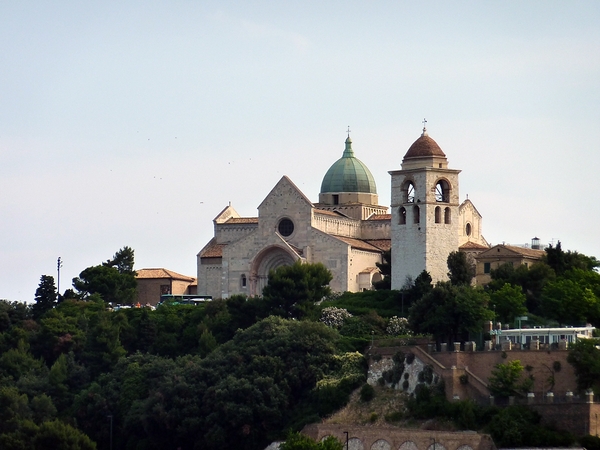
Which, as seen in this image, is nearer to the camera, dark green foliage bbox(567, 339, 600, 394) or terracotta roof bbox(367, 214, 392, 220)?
dark green foliage bbox(567, 339, 600, 394)

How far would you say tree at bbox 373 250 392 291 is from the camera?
304 feet

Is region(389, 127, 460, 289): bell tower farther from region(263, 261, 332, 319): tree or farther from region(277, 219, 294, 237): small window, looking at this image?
region(277, 219, 294, 237): small window

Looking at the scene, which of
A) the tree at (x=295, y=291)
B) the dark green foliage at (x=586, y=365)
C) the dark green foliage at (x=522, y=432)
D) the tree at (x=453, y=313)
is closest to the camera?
the dark green foliage at (x=522, y=432)

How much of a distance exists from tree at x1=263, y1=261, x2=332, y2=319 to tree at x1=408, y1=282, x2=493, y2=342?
28.5 ft

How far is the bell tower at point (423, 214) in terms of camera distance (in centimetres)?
9025

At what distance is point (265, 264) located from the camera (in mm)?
97438

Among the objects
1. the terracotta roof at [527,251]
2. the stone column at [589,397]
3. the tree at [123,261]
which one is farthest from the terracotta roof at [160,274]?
the stone column at [589,397]

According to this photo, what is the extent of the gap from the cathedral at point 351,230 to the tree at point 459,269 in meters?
1.84

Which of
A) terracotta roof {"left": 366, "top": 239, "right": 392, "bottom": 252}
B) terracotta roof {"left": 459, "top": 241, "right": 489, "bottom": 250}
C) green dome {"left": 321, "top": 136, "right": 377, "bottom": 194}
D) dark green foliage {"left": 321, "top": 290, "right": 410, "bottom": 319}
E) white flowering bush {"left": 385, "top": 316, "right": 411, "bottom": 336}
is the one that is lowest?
white flowering bush {"left": 385, "top": 316, "right": 411, "bottom": 336}

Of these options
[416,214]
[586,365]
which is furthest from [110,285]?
[586,365]

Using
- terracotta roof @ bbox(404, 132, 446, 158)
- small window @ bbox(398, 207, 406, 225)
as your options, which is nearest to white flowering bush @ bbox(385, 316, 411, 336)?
small window @ bbox(398, 207, 406, 225)

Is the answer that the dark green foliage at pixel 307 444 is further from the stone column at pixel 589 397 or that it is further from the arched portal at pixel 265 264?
the arched portal at pixel 265 264

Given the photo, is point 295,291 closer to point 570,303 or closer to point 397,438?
point 570,303

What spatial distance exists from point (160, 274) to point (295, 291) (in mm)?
19859
